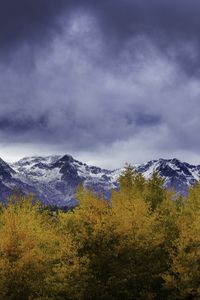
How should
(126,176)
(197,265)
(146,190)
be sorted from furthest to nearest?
(126,176) < (146,190) < (197,265)

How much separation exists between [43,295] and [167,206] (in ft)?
70.7

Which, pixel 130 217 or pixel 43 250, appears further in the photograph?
pixel 43 250

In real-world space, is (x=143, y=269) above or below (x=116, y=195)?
below

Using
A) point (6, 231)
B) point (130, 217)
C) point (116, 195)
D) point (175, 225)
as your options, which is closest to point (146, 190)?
point (116, 195)

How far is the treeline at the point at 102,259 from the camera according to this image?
184ft

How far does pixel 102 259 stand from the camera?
56.6 meters

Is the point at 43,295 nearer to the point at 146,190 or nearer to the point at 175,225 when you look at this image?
the point at 175,225

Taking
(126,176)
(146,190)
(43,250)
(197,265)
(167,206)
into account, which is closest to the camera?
(197,265)

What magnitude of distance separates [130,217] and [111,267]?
6203 millimetres

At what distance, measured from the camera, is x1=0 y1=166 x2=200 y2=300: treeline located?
56.1 m

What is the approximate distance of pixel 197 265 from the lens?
Result: 5650cm

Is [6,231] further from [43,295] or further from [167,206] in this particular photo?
[167,206]

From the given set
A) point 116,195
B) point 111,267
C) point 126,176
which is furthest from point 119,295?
point 126,176

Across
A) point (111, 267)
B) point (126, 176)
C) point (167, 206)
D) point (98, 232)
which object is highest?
point (126, 176)
